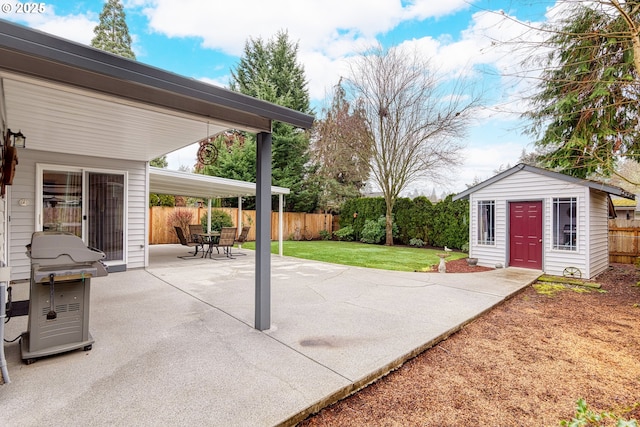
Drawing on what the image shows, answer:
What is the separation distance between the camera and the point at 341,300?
4.78 metres

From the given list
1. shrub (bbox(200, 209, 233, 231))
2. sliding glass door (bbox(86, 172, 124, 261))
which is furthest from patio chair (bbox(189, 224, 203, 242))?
shrub (bbox(200, 209, 233, 231))

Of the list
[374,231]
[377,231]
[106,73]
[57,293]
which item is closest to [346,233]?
[374,231]

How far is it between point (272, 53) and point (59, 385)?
20.3m

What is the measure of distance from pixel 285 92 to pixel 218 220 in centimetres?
944

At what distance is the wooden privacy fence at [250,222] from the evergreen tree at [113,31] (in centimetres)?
1550

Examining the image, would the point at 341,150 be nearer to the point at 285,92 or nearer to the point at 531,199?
the point at 285,92

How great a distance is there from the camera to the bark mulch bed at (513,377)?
7.20 ft

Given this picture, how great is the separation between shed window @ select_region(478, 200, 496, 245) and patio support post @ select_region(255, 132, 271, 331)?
7.19 m

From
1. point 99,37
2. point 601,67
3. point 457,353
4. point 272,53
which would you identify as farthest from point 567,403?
point 99,37

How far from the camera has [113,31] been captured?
2225 centimetres

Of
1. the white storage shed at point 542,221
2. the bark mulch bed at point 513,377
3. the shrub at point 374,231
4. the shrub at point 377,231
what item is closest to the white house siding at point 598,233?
the white storage shed at point 542,221

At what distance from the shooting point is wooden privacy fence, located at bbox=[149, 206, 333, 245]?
13500 mm

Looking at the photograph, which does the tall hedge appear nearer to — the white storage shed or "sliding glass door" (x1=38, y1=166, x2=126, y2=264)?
the white storage shed

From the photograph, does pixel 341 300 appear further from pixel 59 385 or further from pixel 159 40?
pixel 159 40
